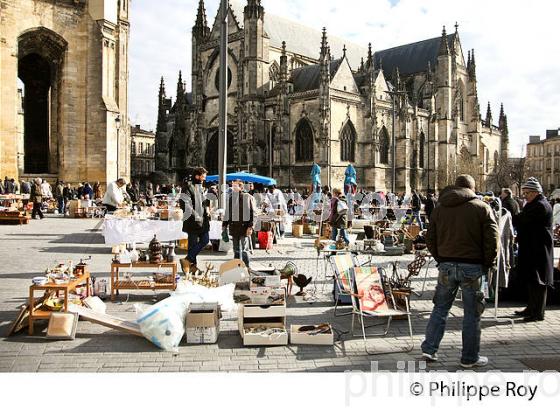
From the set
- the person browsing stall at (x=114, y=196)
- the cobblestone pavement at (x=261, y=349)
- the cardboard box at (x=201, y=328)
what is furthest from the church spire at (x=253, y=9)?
the cardboard box at (x=201, y=328)

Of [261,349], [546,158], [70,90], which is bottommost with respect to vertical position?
[261,349]

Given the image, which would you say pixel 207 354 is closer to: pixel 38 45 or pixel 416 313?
pixel 416 313

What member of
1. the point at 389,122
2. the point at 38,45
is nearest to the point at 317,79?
the point at 389,122

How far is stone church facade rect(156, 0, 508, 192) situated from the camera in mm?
39906

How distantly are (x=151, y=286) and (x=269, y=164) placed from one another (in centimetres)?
3319

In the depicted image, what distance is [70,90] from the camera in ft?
74.6

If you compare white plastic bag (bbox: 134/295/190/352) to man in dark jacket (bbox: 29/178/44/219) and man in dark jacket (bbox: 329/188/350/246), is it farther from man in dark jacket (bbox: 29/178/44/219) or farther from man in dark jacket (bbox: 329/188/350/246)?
man in dark jacket (bbox: 29/178/44/219)

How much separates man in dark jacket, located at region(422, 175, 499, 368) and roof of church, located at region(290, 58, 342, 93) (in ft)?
118

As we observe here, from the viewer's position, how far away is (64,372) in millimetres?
4789

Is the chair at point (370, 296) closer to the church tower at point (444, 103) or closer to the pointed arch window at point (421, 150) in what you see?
the pointed arch window at point (421, 150)

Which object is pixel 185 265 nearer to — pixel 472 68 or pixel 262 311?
pixel 262 311

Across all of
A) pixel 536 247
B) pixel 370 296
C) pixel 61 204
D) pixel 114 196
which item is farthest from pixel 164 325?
pixel 61 204

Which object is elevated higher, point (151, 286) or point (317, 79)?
point (317, 79)

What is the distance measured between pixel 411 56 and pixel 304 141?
Answer: 23.5 metres
